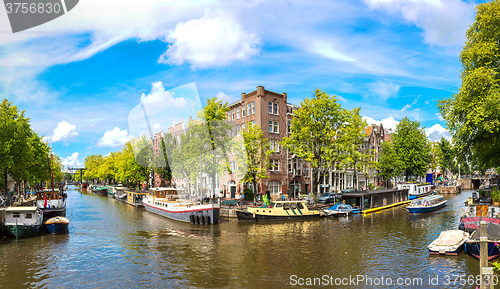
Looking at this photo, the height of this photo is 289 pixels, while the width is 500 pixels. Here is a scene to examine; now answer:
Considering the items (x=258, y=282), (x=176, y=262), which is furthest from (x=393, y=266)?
(x=176, y=262)

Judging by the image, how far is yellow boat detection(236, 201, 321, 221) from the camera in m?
42.0

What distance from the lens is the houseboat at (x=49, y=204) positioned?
4006 cm

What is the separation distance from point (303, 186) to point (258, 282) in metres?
49.2

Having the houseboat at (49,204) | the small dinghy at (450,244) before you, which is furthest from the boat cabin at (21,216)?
the small dinghy at (450,244)

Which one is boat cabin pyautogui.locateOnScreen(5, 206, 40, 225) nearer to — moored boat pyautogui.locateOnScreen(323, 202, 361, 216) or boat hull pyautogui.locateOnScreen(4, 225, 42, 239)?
boat hull pyautogui.locateOnScreen(4, 225, 42, 239)

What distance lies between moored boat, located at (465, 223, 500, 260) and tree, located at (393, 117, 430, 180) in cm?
6306

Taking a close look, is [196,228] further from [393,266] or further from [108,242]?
[393,266]

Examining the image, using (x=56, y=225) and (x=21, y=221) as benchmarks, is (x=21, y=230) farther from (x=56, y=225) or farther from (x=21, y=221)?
(x=56, y=225)

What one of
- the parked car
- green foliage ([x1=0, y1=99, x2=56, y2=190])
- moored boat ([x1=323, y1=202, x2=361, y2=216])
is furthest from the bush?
green foliage ([x1=0, y1=99, x2=56, y2=190])

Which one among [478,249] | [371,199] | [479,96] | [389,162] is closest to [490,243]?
[478,249]

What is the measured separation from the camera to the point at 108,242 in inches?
1240

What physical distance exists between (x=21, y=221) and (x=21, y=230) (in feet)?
3.00

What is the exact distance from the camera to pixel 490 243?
878 inches

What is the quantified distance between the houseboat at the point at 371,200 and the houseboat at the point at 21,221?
139 ft
